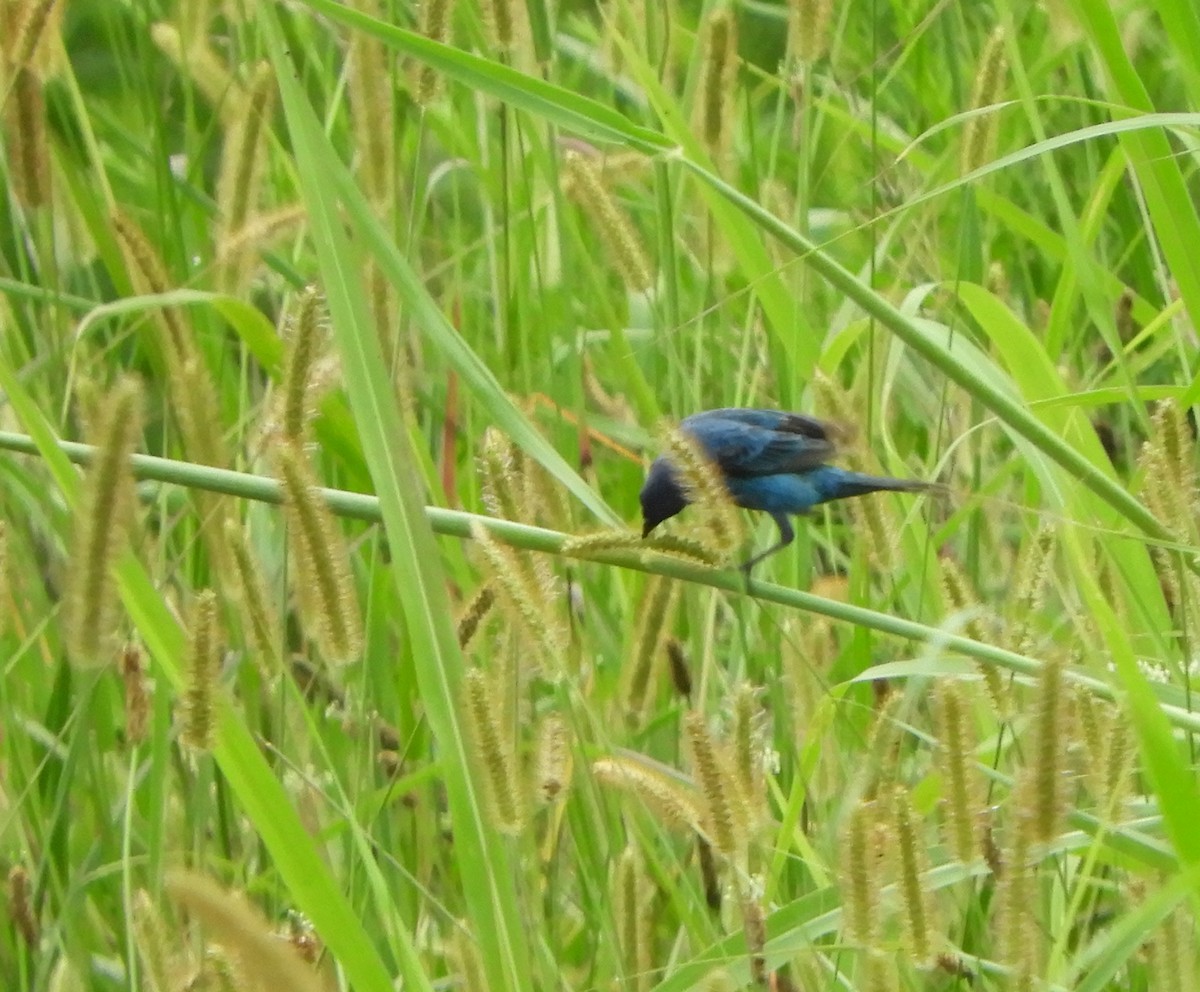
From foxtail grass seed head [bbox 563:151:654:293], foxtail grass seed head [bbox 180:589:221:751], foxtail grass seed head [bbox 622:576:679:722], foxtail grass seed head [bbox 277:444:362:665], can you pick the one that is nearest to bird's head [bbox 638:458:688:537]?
foxtail grass seed head [bbox 563:151:654:293]

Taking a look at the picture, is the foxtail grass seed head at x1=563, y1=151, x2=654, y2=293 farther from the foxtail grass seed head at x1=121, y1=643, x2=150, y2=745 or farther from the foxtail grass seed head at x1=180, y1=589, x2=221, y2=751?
the foxtail grass seed head at x1=180, y1=589, x2=221, y2=751

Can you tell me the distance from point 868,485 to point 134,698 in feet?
2.42

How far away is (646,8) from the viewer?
206cm

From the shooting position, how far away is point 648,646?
161 cm

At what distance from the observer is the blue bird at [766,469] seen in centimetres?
199

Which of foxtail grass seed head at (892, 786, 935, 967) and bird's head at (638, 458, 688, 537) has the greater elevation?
foxtail grass seed head at (892, 786, 935, 967)

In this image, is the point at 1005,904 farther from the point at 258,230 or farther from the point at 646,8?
the point at 646,8

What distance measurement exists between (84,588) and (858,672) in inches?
34.9

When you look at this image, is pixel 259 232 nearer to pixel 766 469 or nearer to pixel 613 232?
pixel 613 232

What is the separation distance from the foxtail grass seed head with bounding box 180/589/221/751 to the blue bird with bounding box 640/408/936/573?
745 millimetres

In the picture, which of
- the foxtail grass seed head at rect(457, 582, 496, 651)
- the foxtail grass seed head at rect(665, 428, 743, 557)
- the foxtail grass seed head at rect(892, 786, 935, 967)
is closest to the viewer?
the foxtail grass seed head at rect(892, 786, 935, 967)

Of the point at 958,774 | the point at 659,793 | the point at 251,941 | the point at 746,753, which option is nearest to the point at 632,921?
the point at 659,793

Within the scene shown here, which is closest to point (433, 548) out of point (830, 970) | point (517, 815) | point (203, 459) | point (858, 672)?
point (517, 815)

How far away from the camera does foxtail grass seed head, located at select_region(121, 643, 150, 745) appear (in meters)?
1.68
